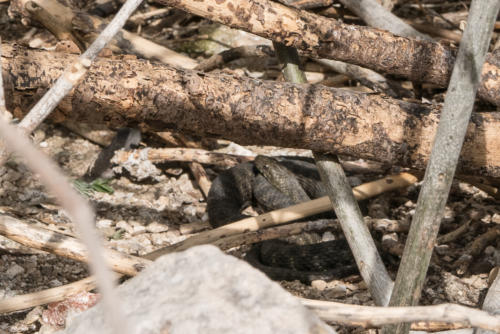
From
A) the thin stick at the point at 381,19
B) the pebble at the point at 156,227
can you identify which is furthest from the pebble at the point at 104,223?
the thin stick at the point at 381,19

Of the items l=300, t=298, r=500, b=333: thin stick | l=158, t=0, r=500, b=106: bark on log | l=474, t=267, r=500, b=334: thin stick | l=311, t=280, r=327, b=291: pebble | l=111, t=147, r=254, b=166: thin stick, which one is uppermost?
l=158, t=0, r=500, b=106: bark on log

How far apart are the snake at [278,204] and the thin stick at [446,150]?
164 cm

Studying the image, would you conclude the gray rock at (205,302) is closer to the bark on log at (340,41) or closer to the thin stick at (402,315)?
the thin stick at (402,315)

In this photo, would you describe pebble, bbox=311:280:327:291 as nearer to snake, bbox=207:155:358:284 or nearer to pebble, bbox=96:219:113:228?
snake, bbox=207:155:358:284

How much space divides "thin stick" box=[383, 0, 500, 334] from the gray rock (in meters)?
0.77

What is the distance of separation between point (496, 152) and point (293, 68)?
1198 millimetres

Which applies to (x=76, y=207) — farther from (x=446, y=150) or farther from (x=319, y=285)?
(x=319, y=285)

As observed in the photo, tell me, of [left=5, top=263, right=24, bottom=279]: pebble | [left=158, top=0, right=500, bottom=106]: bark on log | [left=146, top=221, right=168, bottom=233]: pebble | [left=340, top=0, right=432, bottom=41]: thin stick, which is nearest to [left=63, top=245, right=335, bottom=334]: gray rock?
[left=158, top=0, right=500, bottom=106]: bark on log

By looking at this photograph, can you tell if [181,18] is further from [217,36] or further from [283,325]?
[283,325]

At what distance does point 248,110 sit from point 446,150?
107 centimetres

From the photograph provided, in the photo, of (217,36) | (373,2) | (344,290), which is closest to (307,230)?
(344,290)

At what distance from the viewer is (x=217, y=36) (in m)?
6.45

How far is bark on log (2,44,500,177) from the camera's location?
9.06 ft

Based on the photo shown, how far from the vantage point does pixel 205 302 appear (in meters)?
1.60
